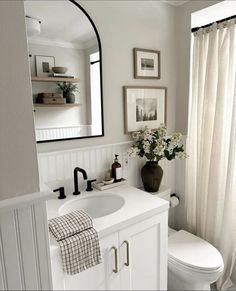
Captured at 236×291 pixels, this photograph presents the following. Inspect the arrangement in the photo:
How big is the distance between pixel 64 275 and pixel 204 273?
3.07 ft

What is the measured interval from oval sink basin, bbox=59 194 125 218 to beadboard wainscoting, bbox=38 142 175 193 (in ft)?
0.45

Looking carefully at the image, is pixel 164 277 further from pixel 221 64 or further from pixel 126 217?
pixel 221 64

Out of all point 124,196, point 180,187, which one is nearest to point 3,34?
point 124,196

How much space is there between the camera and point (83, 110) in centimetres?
158

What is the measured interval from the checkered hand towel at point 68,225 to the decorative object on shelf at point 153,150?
2.36 feet

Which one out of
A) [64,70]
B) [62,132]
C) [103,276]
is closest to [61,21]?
[64,70]

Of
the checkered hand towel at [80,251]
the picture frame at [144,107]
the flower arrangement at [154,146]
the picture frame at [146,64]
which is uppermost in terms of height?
the picture frame at [146,64]

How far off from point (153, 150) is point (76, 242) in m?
0.91

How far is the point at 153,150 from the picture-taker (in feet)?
5.57

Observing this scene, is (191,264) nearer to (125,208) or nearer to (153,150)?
(125,208)

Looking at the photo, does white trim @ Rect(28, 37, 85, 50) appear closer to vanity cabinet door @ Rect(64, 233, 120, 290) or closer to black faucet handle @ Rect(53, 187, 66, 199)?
black faucet handle @ Rect(53, 187, 66, 199)

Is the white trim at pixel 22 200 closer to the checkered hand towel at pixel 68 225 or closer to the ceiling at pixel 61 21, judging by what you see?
the checkered hand towel at pixel 68 225

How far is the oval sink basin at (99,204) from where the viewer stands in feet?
4.88

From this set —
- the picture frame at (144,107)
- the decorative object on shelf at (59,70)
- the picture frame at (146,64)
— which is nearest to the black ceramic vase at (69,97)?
the decorative object on shelf at (59,70)
